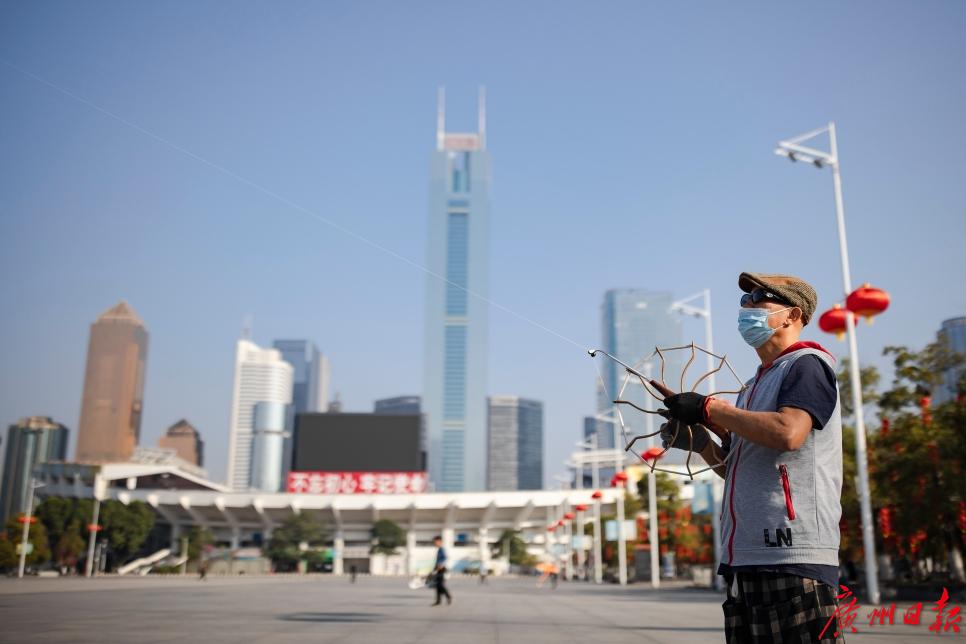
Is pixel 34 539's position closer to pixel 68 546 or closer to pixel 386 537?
pixel 68 546

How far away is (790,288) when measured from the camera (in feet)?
11.1

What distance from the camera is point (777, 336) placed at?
133 inches

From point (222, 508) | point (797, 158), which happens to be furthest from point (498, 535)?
point (797, 158)

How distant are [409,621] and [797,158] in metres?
18.7

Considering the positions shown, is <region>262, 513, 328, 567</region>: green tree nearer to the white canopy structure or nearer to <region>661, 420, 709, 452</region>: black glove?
the white canopy structure

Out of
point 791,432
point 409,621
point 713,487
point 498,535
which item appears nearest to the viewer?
point 791,432

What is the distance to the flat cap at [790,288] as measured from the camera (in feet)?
11.1

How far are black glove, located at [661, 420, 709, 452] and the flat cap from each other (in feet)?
2.16

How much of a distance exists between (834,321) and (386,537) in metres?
81.6

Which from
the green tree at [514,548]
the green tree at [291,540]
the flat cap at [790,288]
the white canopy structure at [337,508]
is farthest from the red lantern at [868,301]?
the green tree at [514,548]

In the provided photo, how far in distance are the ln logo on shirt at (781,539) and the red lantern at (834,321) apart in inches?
725

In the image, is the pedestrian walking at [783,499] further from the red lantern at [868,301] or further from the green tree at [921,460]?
the green tree at [921,460]

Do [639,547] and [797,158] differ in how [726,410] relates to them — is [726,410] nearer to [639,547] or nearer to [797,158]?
[797,158]

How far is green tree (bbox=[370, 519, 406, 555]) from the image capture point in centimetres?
9469
